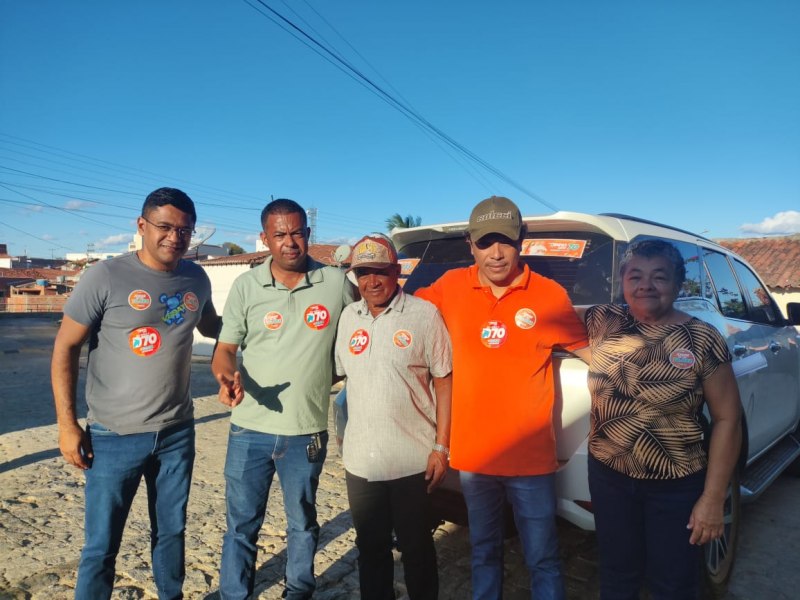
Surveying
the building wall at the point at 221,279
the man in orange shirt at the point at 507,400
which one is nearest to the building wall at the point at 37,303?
the building wall at the point at 221,279

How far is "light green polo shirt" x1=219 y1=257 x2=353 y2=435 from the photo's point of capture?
8.39 feet

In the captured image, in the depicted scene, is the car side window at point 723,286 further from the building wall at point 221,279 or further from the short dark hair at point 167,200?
the building wall at point 221,279

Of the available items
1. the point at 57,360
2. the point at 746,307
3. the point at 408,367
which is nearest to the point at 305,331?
the point at 408,367

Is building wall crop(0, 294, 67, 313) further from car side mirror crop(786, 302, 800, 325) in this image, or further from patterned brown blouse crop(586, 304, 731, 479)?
patterned brown blouse crop(586, 304, 731, 479)

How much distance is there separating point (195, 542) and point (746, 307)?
13.6 ft

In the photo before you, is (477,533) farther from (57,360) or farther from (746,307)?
(746,307)

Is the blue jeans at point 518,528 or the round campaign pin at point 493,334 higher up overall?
the round campaign pin at point 493,334

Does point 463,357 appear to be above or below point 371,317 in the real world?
below

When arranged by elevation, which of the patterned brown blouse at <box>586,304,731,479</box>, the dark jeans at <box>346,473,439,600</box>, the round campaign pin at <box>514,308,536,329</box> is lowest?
the dark jeans at <box>346,473,439,600</box>

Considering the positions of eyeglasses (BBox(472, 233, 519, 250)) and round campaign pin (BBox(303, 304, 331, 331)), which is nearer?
eyeglasses (BBox(472, 233, 519, 250))

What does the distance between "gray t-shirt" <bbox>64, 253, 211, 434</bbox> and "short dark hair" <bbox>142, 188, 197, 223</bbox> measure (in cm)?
26

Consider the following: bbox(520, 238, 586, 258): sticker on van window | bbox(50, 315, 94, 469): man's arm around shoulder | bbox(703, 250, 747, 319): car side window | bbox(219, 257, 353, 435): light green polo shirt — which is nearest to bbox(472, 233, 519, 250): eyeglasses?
bbox(520, 238, 586, 258): sticker on van window

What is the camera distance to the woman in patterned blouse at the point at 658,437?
2006mm

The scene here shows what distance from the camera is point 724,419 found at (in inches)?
78.9
